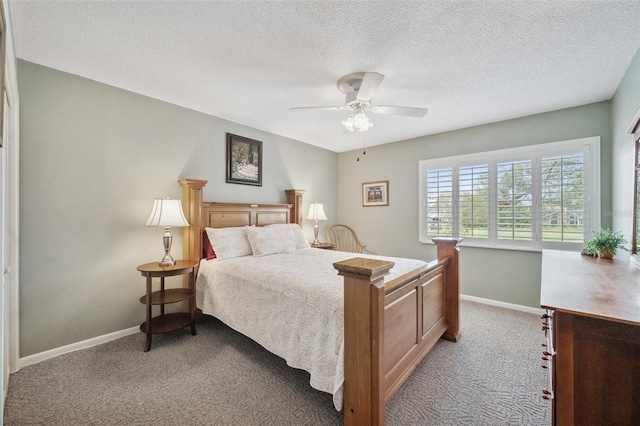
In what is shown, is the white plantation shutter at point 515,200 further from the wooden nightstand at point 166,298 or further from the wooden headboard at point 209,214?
the wooden nightstand at point 166,298

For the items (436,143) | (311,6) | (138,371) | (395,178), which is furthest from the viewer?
(395,178)

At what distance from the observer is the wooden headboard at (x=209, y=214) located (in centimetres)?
308

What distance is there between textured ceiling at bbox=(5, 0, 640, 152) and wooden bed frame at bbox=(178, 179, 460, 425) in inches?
48.8

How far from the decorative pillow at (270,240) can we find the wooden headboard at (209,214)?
374mm

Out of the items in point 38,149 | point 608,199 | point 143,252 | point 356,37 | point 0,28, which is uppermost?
point 356,37

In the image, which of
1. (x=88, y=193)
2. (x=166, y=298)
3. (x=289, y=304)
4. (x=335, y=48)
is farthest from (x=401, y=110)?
(x=88, y=193)

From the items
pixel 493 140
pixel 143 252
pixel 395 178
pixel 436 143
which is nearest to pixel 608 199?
pixel 493 140

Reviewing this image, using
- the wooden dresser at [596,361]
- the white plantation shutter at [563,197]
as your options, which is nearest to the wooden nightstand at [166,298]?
the wooden dresser at [596,361]

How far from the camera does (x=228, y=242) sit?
10.1 feet

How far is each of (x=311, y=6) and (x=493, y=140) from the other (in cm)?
316

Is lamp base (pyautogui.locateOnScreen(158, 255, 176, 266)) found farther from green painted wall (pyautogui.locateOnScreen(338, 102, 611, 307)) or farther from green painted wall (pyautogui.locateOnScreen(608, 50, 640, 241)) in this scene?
green painted wall (pyautogui.locateOnScreen(608, 50, 640, 241))

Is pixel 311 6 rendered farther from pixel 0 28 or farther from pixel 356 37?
pixel 0 28

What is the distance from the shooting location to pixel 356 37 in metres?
1.90

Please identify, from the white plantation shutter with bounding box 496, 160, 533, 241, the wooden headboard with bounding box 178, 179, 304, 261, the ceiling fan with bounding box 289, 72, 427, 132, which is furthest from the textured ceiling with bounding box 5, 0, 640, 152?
the wooden headboard with bounding box 178, 179, 304, 261
